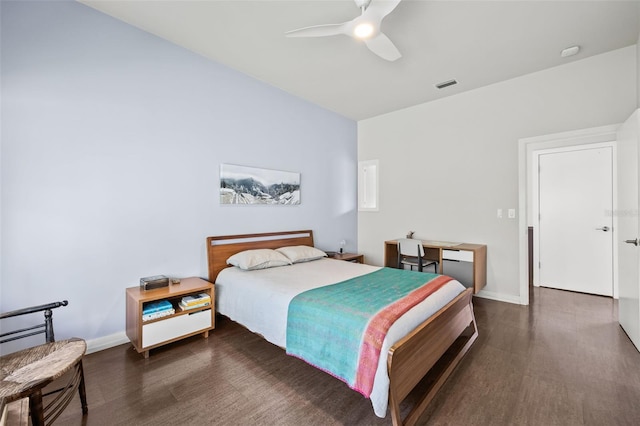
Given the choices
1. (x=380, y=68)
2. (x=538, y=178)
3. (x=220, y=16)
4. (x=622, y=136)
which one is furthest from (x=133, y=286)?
(x=538, y=178)

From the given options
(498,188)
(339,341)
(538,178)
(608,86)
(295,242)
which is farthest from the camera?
(538,178)

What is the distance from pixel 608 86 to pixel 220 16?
13.1 ft

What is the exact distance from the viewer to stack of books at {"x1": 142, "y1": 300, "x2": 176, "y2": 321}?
2289mm

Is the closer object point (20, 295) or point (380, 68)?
point (20, 295)

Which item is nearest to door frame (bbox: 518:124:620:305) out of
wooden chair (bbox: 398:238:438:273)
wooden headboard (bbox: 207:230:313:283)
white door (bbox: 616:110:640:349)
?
white door (bbox: 616:110:640:349)

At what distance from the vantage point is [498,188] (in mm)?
3629

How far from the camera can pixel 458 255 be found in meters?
3.54

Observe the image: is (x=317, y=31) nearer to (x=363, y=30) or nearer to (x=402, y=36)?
(x=363, y=30)

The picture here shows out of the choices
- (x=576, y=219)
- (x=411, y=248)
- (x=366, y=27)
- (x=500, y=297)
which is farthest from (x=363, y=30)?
(x=576, y=219)

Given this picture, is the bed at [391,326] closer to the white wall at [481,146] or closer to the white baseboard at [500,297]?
the white baseboard at [500,297]

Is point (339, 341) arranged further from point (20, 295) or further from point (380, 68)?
point (380, 68)

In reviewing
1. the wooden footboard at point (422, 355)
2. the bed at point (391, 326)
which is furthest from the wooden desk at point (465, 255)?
the wooden footboard at point (422, 355)

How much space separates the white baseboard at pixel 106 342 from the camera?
235 cm

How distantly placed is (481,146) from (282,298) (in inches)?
132
